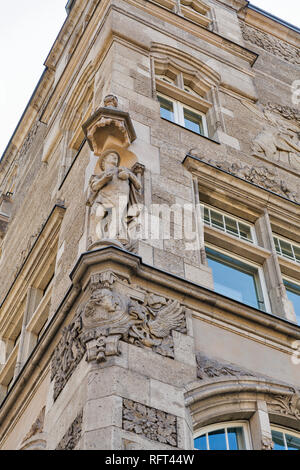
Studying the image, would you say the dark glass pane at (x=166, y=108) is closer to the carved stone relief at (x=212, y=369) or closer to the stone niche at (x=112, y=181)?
the stone niche at (x=112, y=181)

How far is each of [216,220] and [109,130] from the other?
231 centimetres

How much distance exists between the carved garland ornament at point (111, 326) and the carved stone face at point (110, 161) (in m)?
2.58

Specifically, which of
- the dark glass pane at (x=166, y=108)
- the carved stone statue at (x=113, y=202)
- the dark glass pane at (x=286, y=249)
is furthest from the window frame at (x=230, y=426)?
the dark glass pane at (x=166, y=108)

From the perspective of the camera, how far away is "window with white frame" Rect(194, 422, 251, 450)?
29.4ft

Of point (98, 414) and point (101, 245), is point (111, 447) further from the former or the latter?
point (101, 245)

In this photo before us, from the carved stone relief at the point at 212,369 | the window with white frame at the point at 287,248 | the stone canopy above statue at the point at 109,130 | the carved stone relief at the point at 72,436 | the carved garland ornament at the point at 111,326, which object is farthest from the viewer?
the window with white frame at the point at 287,248

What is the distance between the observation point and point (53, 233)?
1403 cm

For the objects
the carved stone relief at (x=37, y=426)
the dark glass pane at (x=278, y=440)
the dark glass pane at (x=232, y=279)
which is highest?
the dark glass pane at (x=232, y=279)

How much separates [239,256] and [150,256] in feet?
7.78

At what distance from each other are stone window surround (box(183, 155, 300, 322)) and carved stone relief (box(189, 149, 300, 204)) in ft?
1.26

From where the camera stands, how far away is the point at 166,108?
51.4 ft

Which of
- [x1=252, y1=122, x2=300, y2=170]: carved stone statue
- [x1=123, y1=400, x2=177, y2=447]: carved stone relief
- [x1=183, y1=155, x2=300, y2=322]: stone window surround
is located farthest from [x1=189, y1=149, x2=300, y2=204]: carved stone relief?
[x1=123, y1=400, x2=177, y2=447]: carved stone relief

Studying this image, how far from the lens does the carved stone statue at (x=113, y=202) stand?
10.7m
